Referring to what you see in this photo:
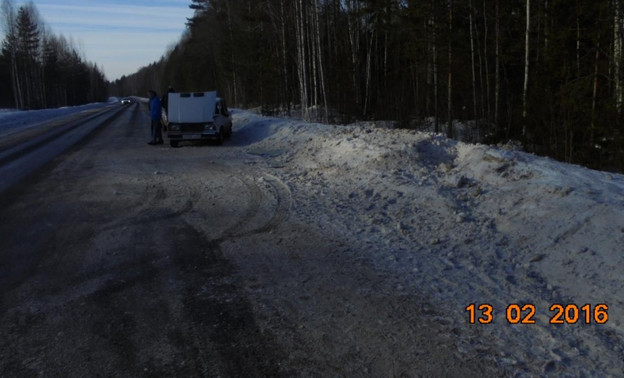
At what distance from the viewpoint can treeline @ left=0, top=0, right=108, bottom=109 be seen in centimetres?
7019

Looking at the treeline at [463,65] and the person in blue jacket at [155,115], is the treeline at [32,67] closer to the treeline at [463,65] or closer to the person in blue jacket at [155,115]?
the treeline at [463,65]

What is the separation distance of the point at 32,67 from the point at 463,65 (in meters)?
76.2

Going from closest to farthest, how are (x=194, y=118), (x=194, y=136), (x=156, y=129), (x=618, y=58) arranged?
1. (x=618, y=58)
2. (x=194, y=136)
3. (x=194, y=118)
4. (x=156, y=129)

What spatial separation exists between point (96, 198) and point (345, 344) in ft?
21.4

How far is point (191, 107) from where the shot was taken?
17.2 m

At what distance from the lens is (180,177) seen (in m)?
10.5

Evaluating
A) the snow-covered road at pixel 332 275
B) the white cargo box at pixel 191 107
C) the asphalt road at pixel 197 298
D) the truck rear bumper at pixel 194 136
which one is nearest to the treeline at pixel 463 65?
the snow-covered road at pixel 332 275

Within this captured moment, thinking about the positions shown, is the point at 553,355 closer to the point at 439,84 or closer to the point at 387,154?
the point at 387,154

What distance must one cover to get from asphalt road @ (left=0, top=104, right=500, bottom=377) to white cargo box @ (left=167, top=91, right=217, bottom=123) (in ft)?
28.7

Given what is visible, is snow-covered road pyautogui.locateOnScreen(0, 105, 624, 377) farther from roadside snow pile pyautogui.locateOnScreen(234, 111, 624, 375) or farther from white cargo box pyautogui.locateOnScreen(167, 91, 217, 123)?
white cargo box pyautogui.locateOnScreen(167, 91, 217, 123)

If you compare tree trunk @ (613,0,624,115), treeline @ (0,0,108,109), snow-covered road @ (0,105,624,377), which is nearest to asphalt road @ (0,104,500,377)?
snow-covered road @ (0,105,624,377)
